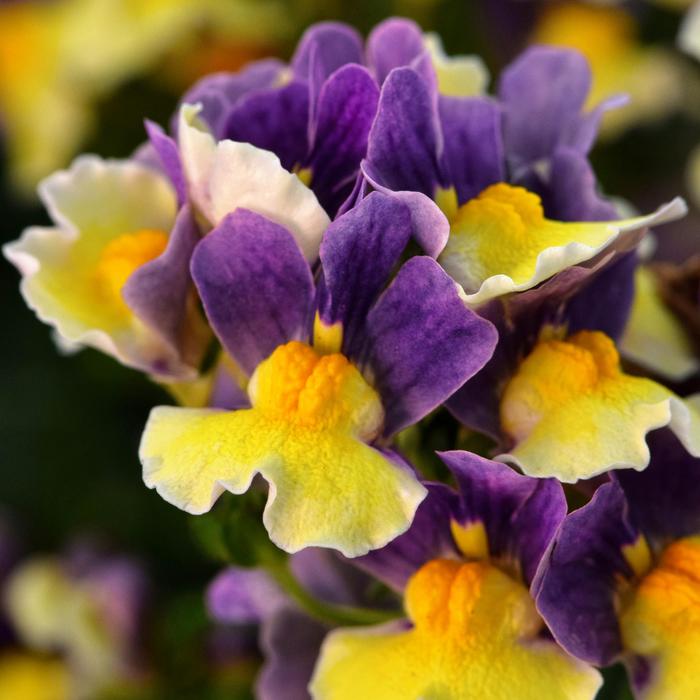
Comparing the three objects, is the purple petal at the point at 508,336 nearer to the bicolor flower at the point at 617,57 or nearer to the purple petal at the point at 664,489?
the purple petal at the point at 664,489

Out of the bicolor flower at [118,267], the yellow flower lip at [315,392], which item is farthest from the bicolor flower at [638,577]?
the bicolor flower at [118,267]

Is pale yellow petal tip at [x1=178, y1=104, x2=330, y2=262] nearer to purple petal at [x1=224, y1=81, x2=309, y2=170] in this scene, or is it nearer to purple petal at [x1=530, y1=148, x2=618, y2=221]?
purple petal at [x1=224, y1=81, x2=309, y2=170]

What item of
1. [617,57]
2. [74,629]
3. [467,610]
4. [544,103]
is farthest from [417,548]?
[617,57]

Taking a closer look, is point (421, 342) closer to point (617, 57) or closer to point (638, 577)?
point (638, 577)

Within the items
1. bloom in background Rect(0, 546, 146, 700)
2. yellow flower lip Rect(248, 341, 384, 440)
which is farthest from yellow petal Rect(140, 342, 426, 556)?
bloom in background Rect(0, 546, 146, 700)

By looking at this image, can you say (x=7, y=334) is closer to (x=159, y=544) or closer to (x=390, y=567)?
(x=159, y=544)

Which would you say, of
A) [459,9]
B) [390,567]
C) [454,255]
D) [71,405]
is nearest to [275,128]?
[454,255]
